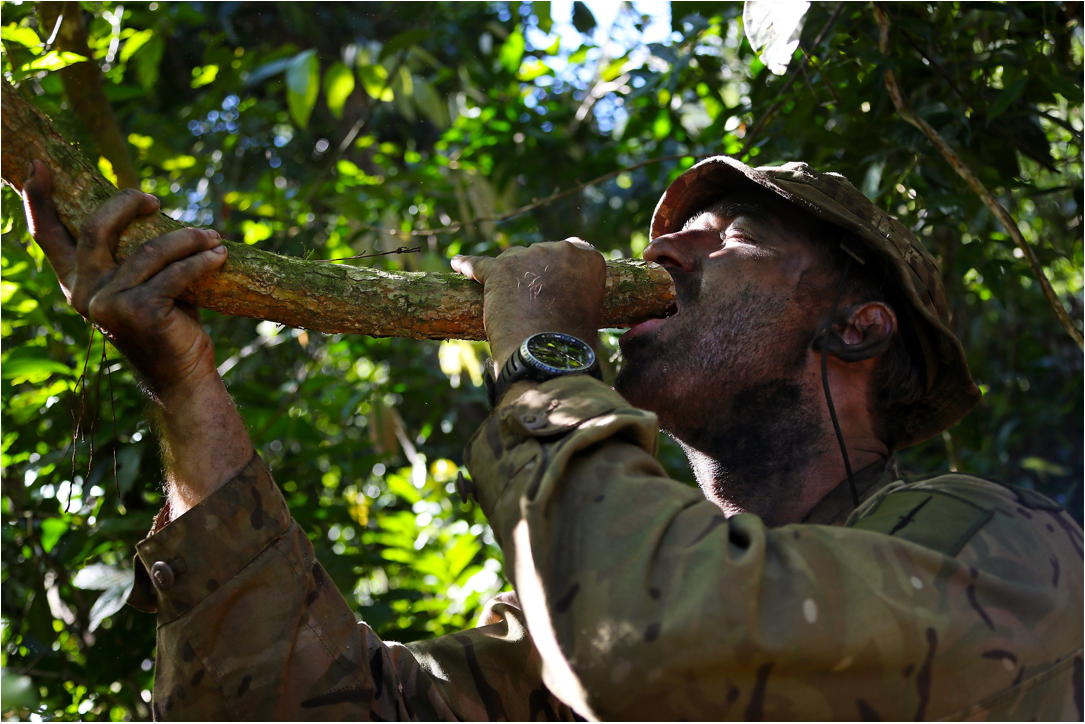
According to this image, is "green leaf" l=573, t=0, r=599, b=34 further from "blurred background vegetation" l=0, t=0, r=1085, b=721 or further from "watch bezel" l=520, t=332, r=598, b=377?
"watch bezel" l=520, t=332, r=598, b=377

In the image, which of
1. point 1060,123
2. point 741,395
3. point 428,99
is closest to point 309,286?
point 741,395

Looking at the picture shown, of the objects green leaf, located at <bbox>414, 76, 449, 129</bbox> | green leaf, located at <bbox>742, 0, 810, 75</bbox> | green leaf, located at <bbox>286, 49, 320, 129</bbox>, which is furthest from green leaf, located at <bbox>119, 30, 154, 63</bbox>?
green leaf, located at <bbox>742, 0, 810, 75</bbox>

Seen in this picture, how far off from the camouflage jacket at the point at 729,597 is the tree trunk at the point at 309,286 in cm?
45

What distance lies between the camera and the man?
110 cm

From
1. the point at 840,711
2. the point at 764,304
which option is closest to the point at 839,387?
the point at 764,304

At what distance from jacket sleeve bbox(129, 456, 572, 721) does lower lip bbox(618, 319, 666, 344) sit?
815 mm

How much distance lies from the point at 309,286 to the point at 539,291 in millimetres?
484

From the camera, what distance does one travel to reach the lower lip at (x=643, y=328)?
1.90 metres

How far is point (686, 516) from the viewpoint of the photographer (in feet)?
3.87

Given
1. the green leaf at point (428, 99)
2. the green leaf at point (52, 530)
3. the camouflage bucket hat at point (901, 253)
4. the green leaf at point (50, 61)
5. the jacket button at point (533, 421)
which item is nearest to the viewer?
the jacket button at point (533, 421)

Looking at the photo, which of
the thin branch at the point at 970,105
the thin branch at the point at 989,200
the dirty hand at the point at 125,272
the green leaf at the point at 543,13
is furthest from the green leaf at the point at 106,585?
the thin branch at the point at 970,105

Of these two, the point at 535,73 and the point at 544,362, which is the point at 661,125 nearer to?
the point at 535,73

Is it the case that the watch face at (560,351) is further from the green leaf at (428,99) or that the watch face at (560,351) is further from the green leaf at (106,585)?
the green leaf at (428,99)

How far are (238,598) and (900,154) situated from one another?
2563mm
